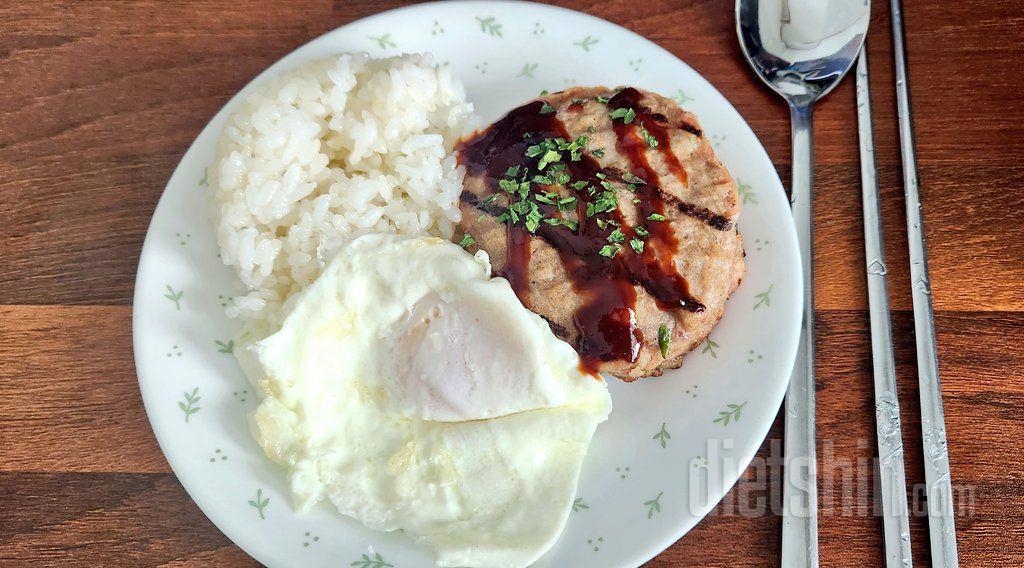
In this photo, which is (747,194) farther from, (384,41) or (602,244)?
(384,41)

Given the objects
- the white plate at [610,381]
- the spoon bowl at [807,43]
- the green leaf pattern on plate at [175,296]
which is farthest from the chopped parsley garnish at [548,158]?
the green leaf pattern on plate at [175,296]


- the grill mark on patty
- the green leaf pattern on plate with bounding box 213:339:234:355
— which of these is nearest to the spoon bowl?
the grill mark on patty

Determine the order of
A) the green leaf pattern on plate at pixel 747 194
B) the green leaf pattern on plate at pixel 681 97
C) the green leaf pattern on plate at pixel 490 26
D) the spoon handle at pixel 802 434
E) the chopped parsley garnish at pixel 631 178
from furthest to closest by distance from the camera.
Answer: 1. the green leaf pattern on plate at pixel 490 26
2. the green leaf pattern on plate at pixel 681 97
3. the green leaf pattern on plate at pixel 747 194
4. the chopped parsley garnish at pixel 631 178
5. the spoon handle at pixel 802 434

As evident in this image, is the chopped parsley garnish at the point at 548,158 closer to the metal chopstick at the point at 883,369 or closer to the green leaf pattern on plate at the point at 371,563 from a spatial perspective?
the metal chopstick at the point at 883,369

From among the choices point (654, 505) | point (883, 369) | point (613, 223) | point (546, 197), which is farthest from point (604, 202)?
point (883, 369)

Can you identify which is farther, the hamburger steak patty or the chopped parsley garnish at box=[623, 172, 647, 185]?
the chopped parsley garnish at box=[623, 172, 647, 185]

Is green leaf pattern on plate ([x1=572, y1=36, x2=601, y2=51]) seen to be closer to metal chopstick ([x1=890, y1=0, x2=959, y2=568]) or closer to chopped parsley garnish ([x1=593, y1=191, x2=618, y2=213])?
chopped parsley garnish ([x1=593, y1=191, x2=618, y2=213])
